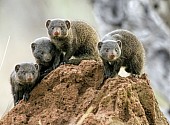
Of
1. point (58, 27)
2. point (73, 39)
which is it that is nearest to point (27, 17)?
point (73, 39)

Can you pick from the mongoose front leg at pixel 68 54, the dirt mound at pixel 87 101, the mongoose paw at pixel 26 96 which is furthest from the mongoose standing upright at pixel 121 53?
the mongoose paw at pixel 26 96

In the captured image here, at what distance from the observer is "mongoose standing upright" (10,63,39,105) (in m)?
7.46

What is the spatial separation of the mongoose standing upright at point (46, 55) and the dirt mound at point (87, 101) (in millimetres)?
815

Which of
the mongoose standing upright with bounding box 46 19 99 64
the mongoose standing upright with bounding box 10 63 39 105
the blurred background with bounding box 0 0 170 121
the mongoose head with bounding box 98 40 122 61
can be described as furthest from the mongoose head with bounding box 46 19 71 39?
the blurred background with bounding box 0 0 170 121

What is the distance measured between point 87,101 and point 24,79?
42.1 inches

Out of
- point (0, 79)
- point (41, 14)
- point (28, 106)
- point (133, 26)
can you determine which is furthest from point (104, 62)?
point (41, 14)

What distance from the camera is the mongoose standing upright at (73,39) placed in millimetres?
8297

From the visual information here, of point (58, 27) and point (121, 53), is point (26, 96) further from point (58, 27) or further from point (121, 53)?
point (58, 27)

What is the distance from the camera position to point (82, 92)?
6930 mm

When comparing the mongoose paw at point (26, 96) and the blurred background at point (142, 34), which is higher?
the mongoose paw at point (26, 96)

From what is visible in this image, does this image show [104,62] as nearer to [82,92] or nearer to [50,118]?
[82,92]

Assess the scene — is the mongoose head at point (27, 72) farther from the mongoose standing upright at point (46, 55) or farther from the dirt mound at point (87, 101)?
the mongoose standing upright at point (46, 55)

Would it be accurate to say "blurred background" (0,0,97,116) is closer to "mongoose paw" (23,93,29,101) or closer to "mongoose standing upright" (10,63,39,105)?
"mongoose standing upright" (10,63,39,105)

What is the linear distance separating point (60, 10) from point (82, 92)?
39.0 ft
